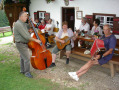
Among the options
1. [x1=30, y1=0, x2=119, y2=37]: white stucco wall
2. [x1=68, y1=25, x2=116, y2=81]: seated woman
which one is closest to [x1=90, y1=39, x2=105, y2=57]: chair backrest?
[x1=68, y1=25, x2=116, y2=81]: seated woman

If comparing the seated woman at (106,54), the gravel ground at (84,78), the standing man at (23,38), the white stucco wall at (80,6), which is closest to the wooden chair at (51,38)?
the white stucco wall at (80,6)

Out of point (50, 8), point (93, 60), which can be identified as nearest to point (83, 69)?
point (93, 60)

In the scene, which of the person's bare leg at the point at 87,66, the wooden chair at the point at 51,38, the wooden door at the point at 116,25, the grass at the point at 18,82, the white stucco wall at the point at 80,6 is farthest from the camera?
the wooden chair at the point at 51,38

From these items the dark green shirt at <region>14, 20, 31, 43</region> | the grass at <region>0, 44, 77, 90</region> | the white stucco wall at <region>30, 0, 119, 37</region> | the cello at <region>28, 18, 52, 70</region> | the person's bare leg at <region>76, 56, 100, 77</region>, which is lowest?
the grass at <region>0, 44, 77, 90</region>

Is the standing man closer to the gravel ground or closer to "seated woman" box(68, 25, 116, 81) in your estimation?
the gravel ground

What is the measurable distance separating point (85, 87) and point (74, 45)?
239 cm

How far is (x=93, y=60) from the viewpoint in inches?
170

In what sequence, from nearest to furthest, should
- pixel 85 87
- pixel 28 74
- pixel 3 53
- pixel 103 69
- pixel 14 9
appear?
pixel 85 87
pixel 28 74
pixel 103 69
pixel 3 53
pixel 14 9

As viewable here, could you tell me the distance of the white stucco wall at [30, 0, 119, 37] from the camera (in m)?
6.23

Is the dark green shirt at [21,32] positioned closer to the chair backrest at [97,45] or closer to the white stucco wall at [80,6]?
the chair backrest at [97,45]

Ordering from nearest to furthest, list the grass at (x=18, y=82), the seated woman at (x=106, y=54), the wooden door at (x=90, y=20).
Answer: the grass at (x=18, y=82)
the seated woman at (x=106, y=54)
the wooden door at (x=90, y=20)

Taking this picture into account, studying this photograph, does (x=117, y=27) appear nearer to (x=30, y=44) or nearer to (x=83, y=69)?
(x=83, y=69)

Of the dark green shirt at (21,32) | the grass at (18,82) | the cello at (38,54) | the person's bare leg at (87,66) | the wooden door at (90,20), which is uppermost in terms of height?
the wooden door at (90,20)

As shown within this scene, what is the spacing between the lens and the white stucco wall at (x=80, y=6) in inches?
245
